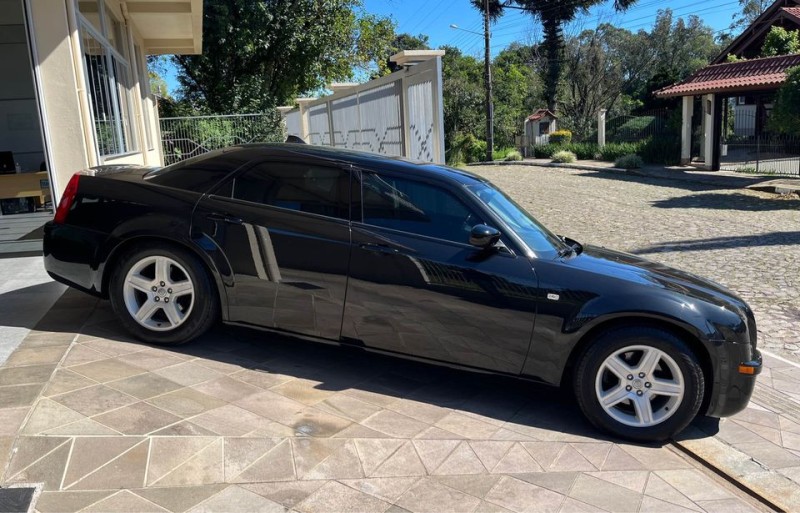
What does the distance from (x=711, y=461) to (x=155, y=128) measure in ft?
50.3

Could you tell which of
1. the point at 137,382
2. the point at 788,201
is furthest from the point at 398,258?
the point at 788,201

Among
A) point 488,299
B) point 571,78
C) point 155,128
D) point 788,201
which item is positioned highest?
point 571,78

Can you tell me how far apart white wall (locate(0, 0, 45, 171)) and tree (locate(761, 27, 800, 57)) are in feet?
86.0

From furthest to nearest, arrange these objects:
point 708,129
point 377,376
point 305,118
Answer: point 708,129 < point 305,118 < point 377,376

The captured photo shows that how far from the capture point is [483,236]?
4.02 m

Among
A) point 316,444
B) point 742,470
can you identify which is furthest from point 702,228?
point 316,444

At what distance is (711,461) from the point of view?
373 cm

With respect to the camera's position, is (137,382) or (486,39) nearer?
(137,382)

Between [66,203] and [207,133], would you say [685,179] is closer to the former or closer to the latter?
[207,133]

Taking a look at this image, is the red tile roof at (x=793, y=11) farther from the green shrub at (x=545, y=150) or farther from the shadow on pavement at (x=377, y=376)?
the shadow on pavement at (x=377, y=376)

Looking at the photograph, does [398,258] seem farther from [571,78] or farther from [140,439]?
[571,78]

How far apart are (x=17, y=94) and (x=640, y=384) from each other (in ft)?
36.5

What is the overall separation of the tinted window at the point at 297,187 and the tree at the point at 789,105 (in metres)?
16.2

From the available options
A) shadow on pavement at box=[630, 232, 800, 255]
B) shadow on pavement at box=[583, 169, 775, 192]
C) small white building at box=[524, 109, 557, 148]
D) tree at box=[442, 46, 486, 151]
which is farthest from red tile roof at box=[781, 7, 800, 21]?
shadow on pavement at box=[630, 232, 800, 255]
